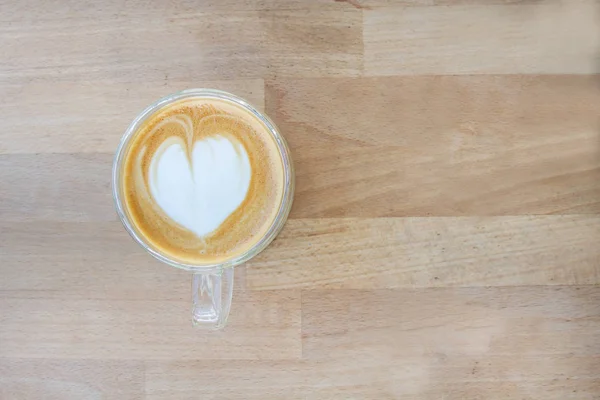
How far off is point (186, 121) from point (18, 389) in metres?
0.31

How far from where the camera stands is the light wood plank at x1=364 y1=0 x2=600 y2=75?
2.09ft

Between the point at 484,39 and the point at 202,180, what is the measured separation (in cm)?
30

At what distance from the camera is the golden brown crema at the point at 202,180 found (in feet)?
1.89

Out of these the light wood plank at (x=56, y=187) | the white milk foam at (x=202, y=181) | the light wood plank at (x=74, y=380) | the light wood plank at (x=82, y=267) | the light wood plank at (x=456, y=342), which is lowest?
the light wood plank at (x=74, y=380)

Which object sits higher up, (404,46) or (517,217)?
(404,46)

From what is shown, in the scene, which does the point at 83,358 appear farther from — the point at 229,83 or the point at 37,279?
the point at 229,83

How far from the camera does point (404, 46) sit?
2.11 ft

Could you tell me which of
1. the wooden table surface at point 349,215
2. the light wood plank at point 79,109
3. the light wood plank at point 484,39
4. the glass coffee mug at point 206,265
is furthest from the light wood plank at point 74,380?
the light wood plank at point 484,39

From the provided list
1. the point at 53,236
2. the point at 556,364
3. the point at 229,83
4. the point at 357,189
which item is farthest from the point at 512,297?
the point at 53,236

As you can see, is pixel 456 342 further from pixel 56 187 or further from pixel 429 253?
pixel 56 187

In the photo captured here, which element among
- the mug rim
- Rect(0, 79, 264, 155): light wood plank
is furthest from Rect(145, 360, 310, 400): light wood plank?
Rect(0, 79, 264, 155): light wood plank

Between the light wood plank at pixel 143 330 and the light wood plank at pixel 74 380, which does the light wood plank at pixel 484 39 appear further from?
the light wood plank at pixel 74 380

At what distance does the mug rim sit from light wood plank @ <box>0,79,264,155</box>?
0.17 feet

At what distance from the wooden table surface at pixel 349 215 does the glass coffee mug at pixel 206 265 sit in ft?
0.15
